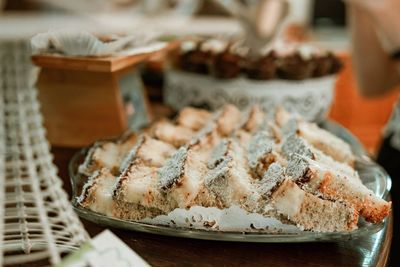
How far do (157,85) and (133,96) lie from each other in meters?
0.75

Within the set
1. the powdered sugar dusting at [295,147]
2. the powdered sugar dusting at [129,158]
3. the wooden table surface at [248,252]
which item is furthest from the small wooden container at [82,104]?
the wooden table surface at [248,252]

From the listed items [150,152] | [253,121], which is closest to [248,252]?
[150,152]

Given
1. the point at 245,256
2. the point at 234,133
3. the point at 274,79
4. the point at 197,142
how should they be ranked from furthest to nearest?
1. the point at 274,79
2. the point at 234,133
3. the point at 197,142
4. the point at 245,256

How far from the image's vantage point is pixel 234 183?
2.66 ft

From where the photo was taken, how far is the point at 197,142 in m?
1.04

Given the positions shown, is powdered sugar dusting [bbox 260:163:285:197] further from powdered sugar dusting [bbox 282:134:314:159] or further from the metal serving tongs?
the metal serving tongs

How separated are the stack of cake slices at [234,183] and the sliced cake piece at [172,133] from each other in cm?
7

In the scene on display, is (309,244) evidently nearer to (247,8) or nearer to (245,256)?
(245,256)

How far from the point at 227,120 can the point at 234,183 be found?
477 mm

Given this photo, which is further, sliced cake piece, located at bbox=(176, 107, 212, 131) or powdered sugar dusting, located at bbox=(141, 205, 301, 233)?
sliced cake piece, located at bbox=(176, 107, 212, 131)

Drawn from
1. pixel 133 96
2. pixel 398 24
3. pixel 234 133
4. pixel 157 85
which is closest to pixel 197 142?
pixel 234 133

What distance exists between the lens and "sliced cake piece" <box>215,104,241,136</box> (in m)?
1.22

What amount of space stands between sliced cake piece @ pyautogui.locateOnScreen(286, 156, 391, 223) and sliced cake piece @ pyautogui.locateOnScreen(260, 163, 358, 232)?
25 mm

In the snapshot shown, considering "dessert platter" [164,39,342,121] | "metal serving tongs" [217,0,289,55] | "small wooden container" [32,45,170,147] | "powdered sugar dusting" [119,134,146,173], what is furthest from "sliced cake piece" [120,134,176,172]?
"metal serving tongs" [217,0,289,55]
